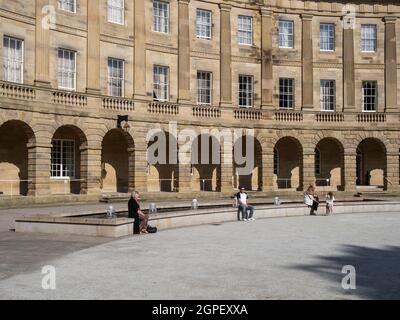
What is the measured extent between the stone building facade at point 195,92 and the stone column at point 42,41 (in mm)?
63

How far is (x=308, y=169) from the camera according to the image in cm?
3862

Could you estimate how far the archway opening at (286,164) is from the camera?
4078 cm

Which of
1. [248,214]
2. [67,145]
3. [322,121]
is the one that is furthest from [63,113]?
[322,121]

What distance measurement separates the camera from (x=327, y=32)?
132 ft

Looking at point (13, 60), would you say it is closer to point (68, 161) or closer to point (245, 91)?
point (68, 161)

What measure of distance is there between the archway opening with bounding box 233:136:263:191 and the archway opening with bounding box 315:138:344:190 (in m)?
5.36

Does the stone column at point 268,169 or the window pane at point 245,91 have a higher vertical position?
the window pane at point 245,91

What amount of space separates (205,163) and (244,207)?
51.4ft

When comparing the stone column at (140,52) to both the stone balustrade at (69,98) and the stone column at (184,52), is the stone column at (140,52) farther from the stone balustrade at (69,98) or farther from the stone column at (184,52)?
the stone balustrade at (69,98)

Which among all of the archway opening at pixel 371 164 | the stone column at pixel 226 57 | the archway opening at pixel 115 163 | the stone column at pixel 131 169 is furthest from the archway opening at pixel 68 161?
the archway opening at pixel 371 164

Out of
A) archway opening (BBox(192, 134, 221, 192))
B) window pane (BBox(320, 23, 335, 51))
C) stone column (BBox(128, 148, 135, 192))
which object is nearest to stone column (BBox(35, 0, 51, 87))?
stone column (BBox(128, 148, 135, 192))

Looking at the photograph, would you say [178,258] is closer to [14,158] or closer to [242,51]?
[14,158]

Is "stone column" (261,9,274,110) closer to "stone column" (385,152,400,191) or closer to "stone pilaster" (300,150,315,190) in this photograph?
"stone pilaster" (300,150,315,190)

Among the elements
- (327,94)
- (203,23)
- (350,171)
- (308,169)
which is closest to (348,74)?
(327,94)
